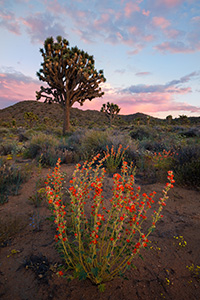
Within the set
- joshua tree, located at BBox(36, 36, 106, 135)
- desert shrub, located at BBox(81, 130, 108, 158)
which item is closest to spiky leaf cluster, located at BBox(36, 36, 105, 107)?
joshua tree, located at BBox(36, 36, 106, 135)

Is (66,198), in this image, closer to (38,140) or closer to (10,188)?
(10,188)

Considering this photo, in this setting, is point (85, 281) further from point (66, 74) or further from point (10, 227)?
point (66, 74)

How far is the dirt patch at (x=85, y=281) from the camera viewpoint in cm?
167

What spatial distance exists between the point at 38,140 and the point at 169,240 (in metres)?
6.48

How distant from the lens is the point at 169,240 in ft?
8.14

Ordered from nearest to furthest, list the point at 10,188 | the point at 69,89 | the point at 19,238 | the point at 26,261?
the point at 26,261 → the point at 19,238 → the point at 10,188 → the point at 69,89

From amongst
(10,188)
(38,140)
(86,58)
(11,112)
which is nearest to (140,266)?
(10,188)

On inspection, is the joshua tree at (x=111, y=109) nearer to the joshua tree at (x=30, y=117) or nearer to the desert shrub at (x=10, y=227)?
the joshua tree at (x=30, y=117)

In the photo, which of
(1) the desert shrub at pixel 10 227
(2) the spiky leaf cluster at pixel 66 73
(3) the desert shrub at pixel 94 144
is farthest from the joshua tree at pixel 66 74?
(1) the desert shrub at pixel 10 227

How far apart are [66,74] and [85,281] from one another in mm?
16655

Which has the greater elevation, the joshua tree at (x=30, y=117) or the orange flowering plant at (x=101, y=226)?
the joshua tree at (x=30, y=117)

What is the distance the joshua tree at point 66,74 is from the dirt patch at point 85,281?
45.7 ft

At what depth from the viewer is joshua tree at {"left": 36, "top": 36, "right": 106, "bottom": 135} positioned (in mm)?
14727

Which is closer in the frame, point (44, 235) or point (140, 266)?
point (140, 266)
